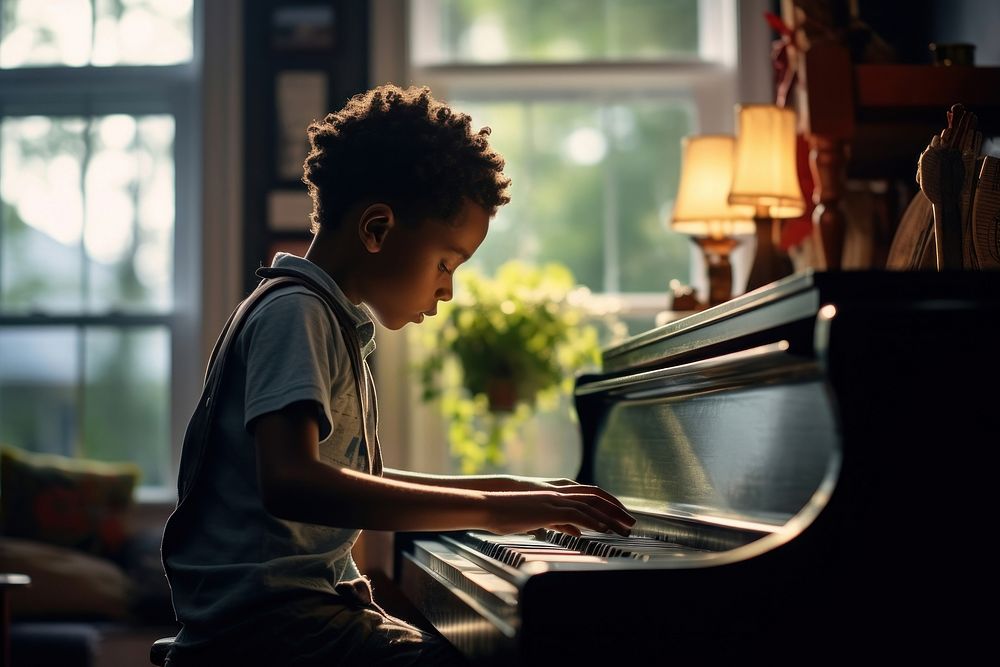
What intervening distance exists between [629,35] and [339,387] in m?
3.14

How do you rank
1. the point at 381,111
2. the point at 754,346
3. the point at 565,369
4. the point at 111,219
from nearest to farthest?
the point at 754,346 < the point at 381,111 < the point at 565,369 < the point at 111,219

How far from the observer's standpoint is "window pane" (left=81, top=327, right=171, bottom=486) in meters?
4.28

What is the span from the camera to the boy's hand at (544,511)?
124 cm

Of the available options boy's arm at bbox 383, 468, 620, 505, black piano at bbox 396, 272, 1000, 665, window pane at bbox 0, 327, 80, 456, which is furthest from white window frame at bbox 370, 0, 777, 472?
black piano at bbox 396, 272, 1000, 665

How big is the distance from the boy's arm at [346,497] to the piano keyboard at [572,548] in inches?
2.8

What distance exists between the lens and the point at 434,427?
4.20m

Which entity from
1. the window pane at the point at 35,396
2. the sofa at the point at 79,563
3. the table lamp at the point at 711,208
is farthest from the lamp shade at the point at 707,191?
Answer: the window pane at the point at 35,396

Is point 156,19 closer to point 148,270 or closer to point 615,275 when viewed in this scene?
point 148,270

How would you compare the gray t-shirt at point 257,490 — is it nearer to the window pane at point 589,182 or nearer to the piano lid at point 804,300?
the piano lid at point 804,300

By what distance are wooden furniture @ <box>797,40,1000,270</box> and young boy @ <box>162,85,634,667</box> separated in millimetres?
1020

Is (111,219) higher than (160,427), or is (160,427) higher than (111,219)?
(111,219)

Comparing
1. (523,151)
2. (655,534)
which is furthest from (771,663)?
(523,151)

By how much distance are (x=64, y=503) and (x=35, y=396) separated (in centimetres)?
64

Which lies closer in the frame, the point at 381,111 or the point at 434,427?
the point at 381,111
